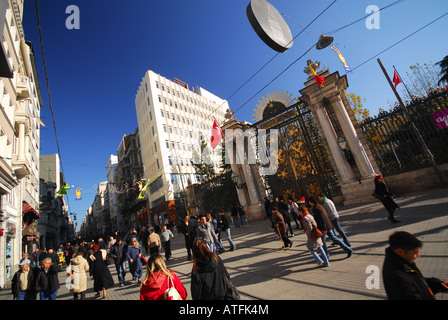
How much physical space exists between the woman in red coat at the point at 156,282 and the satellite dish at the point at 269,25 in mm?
5469

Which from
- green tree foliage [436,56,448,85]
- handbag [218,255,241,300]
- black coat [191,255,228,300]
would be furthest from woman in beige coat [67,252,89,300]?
green tree foliage [436,56,448,85]

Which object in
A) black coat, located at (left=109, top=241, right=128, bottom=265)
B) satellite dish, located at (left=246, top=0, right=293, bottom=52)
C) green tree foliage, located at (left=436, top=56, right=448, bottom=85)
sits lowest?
black coat, located at (left=109, top=241, right=128, bottom=265)

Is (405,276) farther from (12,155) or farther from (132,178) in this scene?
(132,178)

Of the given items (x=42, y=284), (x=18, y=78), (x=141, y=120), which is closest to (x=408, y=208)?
(x=42, y=284)

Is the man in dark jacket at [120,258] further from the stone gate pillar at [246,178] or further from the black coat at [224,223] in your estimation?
the stone gate pillar at [246,178]

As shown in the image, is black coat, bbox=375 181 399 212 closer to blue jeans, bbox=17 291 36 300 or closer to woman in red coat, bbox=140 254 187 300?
woman in red coat, bbox=140 254 187 300

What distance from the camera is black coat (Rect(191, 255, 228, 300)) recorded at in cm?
279

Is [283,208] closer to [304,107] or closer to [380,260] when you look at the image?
[380,260]

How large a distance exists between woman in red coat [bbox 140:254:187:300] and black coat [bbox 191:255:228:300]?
218mm

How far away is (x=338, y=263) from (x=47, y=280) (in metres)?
7.83

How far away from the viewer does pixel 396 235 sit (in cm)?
207

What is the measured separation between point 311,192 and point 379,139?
490 centimetres

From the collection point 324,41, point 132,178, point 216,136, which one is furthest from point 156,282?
point 132,178

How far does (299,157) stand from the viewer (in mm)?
13852
